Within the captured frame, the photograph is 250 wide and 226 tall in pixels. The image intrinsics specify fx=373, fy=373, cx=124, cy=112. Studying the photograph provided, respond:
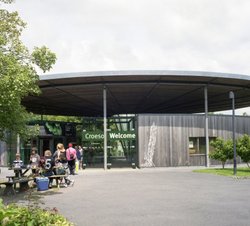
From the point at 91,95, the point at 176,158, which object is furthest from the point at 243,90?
the point at 91,95

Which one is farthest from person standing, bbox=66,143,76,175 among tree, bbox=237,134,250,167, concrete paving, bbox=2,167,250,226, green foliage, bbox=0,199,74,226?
green foliage, bbox=0,199,74,226

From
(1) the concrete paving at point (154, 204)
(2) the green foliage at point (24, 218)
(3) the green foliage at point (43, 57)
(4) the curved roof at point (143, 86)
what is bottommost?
(1) the concrete paving at point (154, 204)

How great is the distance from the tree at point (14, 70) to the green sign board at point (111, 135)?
13.7m

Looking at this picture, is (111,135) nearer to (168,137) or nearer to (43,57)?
(168,137)

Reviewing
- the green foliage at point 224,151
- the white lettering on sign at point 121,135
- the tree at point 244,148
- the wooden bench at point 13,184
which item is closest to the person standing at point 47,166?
the wooden bench at point 13,184

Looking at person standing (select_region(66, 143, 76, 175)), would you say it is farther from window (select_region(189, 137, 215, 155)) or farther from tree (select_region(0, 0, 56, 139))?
window (select_region(189, 137, 215, 155))

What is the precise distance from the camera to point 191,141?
91.4ft

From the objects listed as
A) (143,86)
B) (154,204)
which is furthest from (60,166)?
(143,86)

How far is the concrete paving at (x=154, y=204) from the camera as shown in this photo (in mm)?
8039

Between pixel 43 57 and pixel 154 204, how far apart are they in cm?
575

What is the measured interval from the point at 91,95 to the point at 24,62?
1946 cm

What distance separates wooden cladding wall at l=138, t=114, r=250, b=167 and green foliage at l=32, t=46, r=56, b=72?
591 inches

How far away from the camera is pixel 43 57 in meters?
11.9

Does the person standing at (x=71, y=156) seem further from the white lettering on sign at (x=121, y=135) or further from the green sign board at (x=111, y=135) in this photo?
the white lettering on sign at (x=121, y=135)
